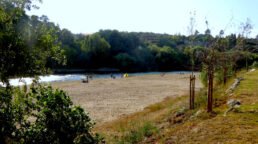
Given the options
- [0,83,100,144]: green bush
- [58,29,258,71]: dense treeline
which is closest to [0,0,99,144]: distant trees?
[0,83,100,144]: green bush

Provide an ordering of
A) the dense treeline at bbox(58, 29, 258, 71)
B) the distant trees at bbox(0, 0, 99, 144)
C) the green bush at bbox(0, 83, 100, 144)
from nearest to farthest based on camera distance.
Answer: the distant trees at bbox(0, 0, 99, 144)
the green bush at bbox(0, 83, 100, 144)
the dense treeline at bbox(58, 29, 258, 71)

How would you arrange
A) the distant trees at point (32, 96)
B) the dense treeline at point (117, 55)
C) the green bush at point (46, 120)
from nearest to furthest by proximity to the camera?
1. the distant trees at point (32, 96)
2. the green bush at point (46, 120)
3. the dense treeline at point (117, 55)

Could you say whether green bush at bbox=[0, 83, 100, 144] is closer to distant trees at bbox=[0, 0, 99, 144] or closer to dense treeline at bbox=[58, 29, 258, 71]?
distant trees at bbox=[0, 0, 99, 144]

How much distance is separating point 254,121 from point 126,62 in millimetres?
110142

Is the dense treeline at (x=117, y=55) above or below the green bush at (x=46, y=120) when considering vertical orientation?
above

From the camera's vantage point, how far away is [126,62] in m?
121

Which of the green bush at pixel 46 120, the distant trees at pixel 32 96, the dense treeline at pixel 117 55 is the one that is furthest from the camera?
the dense treeline at pixel 117 55

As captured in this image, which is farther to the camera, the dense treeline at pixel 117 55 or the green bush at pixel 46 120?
the dense treeline at pixel 117 55

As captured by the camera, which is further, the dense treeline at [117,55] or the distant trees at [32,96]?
the dense treeline at [117,55]

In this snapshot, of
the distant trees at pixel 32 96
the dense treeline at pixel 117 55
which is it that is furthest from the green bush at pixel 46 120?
the dense treeline at pixel 117 55

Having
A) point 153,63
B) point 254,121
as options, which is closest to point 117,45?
point 153,63

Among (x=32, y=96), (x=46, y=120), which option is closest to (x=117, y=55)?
(x=32, y=96)

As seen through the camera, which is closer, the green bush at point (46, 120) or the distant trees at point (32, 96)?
the distant trees at point (32, 96)

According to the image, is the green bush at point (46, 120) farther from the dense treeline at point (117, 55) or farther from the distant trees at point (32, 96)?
the dense treeline at point (117, 55)
